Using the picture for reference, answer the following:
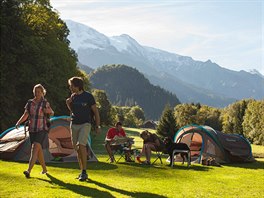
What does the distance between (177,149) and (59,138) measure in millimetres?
5312

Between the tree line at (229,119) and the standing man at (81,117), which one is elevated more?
the tree line at (229,119)

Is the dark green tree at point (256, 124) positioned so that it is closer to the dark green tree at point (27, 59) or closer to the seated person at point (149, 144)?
the dark green tree at point (27, 59)

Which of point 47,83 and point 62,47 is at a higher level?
point 62,47

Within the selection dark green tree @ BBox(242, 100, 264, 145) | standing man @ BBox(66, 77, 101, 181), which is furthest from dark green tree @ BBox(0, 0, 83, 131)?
dark green tree @ BBox(242, 100, 264, 145)

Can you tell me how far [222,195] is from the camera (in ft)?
27.5

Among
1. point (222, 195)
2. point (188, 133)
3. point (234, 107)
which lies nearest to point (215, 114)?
point (234, 107)

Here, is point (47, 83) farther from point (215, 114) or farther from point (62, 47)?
point (215, 114)

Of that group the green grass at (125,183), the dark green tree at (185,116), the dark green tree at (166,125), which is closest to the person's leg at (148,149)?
the green grass at (125,183)

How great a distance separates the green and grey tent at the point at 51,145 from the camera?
1412 centimetres

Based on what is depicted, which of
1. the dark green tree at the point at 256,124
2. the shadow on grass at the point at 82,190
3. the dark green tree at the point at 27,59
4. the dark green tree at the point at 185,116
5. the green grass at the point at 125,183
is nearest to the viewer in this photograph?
the shadow on grass at the point at 82,190

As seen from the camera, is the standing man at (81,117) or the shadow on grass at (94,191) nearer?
the shadow on grass at (94,191)

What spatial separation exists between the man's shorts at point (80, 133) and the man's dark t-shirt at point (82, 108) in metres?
0.10

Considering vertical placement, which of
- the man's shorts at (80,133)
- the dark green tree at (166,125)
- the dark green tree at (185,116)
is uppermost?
the dark green tree at (185,116)

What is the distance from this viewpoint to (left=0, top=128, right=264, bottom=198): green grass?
8031 millimetres
